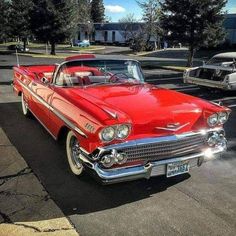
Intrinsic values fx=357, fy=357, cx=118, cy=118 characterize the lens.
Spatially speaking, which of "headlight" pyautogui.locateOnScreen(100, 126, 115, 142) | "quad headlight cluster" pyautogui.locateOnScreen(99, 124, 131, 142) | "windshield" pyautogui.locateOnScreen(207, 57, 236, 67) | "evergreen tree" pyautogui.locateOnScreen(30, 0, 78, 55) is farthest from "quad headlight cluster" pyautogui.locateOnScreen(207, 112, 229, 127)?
"evergreen tree" pyautogui.locateOnScreen(30, 0, 78, 55)

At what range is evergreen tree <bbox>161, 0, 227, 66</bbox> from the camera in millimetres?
22344

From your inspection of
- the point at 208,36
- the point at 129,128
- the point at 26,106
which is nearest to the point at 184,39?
the point at 208,36

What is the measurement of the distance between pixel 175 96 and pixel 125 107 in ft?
3.67

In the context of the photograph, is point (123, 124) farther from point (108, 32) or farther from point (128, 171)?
point (108, 32)

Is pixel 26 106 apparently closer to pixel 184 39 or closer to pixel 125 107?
pixel 125 107

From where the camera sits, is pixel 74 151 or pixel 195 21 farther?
pixel 195 21

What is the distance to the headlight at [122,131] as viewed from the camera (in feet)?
13.5

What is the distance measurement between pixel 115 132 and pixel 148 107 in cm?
74

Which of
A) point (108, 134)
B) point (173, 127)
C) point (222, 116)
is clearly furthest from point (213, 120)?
point (108, 134)

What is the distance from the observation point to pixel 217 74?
12.3m

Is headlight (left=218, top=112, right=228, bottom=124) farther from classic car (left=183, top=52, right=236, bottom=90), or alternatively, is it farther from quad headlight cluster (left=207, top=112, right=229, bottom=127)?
classic car (left=183, top=52, right=236, bottom=90)

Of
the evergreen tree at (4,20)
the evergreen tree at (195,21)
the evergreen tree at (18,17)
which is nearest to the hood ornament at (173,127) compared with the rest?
the evergreen tree at (195,21)

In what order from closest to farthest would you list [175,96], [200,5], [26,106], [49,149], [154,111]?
[154,111] < [175,96] < [49,149] < [26,106] < [200,5]

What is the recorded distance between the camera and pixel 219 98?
38.6 ft
